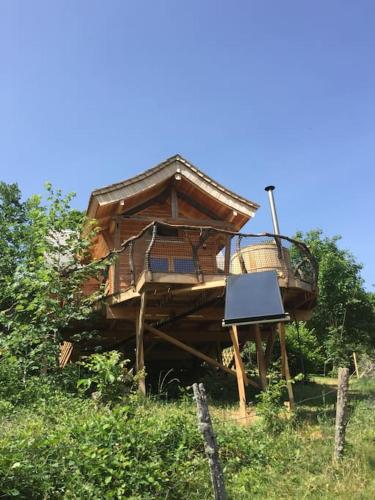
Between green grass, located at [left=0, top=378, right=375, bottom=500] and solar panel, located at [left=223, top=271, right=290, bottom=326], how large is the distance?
2.34 m

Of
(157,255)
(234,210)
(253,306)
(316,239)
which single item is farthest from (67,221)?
(316,239)

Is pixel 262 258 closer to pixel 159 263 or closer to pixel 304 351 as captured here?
pixel 159 263

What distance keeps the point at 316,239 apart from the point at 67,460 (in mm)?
27689

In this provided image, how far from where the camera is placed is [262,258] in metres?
11.8

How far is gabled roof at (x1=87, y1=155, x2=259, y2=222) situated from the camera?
13.2 meters

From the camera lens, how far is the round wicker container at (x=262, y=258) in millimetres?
11633

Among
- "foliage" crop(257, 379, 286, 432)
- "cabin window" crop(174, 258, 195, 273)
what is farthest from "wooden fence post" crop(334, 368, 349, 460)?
"cabin window" crop(174, 258, 195, 273)

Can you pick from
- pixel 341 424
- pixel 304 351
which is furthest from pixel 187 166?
pixel 304 351

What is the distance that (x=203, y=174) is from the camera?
14281 mm

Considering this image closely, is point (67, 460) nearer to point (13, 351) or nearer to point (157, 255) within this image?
point (13, 351)

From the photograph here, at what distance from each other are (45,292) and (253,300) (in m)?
4.72

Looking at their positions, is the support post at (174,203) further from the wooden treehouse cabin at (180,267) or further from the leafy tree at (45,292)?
the leafy tree at (45,292)

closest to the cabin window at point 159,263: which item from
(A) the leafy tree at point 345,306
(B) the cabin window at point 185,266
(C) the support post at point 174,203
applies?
(B) the cabin window at point 185,266

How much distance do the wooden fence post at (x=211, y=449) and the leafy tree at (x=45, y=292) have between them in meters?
5.27
